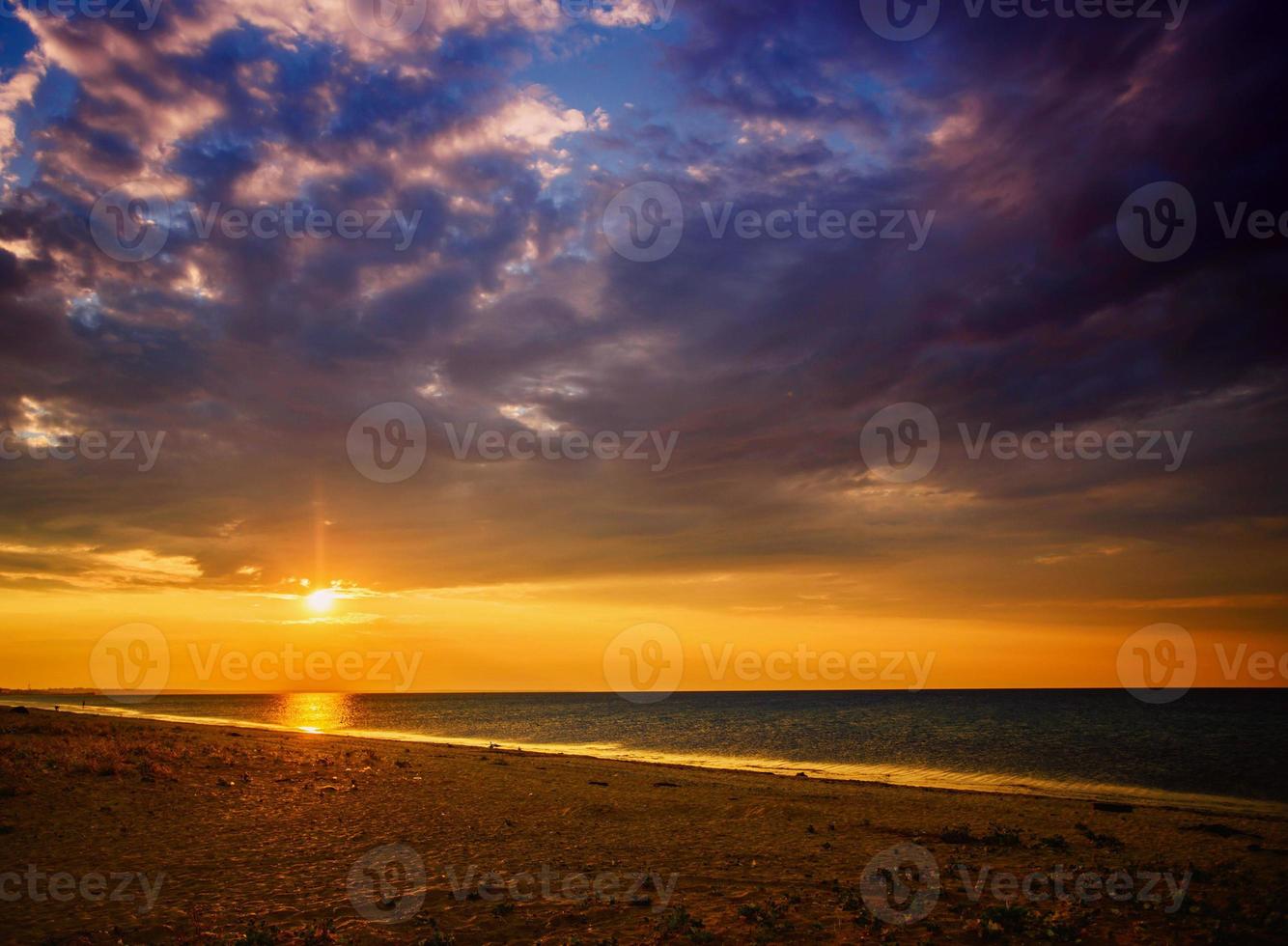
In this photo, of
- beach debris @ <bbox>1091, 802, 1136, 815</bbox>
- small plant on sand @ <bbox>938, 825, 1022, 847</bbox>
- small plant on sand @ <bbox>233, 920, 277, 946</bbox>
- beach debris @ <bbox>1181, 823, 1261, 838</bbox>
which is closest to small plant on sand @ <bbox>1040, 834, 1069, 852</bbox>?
small plant on sand @ <bbox>938, 825, 1022, 847</bbox>

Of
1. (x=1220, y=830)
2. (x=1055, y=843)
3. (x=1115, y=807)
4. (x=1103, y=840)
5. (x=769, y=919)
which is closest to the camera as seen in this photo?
(x=769, y=919)

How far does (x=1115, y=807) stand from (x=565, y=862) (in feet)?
83.0

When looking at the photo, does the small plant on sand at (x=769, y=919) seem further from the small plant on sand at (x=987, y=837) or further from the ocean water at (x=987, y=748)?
the ocean water at (x=987, y=748)

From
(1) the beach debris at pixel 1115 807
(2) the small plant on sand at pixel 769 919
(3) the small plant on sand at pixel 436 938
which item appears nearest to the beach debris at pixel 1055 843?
(1) the beach debris at pixel 1115 807

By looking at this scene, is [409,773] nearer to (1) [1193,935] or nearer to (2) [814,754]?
(1) [1193,935]

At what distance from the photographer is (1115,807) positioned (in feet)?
95.0

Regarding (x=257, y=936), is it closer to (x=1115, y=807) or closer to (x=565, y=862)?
(x=565, y=862)

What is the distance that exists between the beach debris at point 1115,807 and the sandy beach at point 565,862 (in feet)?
1.40

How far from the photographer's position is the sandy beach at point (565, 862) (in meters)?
12.3

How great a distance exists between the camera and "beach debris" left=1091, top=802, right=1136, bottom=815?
2808 centimetres

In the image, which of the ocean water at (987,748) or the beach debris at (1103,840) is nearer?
the beach debris at (1103,840)

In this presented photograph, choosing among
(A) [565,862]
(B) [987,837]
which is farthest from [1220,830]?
(A) [565,862]

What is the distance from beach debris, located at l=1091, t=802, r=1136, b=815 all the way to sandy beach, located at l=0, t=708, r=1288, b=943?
43 cm

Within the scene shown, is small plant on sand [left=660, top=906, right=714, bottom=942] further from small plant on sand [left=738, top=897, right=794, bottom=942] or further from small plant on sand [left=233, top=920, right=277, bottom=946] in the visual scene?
small plant on sand [left=233, top=920, right=277, bottom=946]
